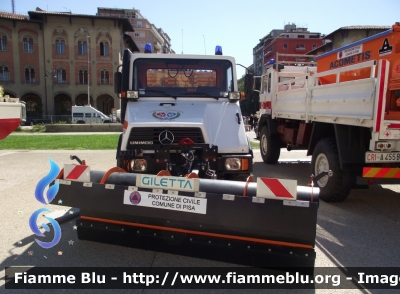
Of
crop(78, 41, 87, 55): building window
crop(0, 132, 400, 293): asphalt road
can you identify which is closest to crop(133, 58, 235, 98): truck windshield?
crop(0, 132, 400, 293): asphalt road

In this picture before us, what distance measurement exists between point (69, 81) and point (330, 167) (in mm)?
47712

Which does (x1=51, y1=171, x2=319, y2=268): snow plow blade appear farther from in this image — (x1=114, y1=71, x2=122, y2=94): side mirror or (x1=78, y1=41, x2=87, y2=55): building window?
(x1=78, y1=41, x2=87, y2=55): building window

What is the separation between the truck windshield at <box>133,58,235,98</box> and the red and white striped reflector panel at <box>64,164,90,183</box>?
86.0 inches

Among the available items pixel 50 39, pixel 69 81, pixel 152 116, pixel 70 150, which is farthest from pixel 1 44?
pixel 152 116

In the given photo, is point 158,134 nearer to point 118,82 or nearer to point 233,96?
point 233,96

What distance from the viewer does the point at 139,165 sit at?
401 centimetres

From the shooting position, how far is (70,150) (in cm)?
1306

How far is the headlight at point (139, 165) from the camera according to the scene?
399 cm

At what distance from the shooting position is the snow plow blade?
2.78 metres

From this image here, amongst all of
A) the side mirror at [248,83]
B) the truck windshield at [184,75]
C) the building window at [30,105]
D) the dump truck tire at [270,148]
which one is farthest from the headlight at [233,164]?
the building window at [30,105]

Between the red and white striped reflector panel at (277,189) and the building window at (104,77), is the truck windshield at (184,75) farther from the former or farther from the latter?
the building window at (104,77)

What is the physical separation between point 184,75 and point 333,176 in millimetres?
2924

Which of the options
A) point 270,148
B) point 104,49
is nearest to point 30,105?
point 104,49

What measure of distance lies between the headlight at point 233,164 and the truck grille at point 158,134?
43cm
